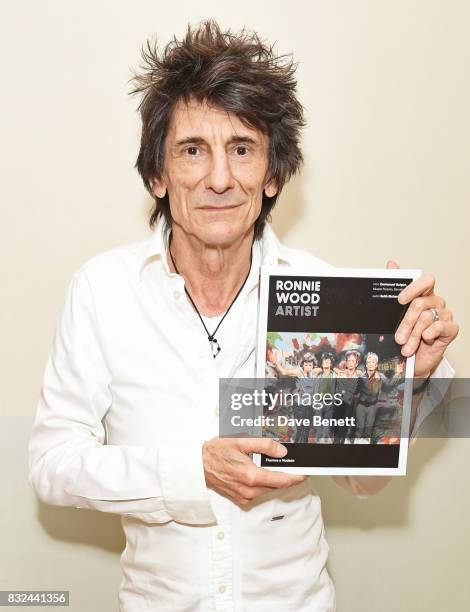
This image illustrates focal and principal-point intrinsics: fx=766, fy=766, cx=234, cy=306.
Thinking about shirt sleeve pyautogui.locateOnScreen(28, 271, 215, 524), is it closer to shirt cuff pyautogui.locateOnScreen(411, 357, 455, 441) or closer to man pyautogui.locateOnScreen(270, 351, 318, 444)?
man pyautogui.locateOnScreen(270, 351, 318, 444)

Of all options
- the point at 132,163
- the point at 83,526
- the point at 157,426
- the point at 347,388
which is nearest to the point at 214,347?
the point at 157,426

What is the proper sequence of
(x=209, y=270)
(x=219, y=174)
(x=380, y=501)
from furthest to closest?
(x=380, y=501) < (x=209, y=270) < (x=219, y=174)

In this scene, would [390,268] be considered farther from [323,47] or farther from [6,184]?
[6,184]

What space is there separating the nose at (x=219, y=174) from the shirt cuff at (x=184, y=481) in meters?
0.47

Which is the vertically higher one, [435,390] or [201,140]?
[201,140]

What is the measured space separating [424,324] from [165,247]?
21.0 inches

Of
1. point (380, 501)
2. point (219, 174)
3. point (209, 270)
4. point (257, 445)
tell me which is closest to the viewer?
point (257, 445)

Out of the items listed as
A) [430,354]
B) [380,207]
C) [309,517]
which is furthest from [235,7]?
[309,517]

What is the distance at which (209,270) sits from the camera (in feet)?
4.91

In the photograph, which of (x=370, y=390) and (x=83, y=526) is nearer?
(x=370, y=390)

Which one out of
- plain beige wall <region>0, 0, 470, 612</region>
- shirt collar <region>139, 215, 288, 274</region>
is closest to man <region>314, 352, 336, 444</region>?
shirt collar <region>139, 215, 288, 274</region>

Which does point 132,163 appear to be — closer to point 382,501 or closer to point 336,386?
point 336,386

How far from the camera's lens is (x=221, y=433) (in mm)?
1325

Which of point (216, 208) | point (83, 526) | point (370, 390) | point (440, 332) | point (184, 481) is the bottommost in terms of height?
point (83, 526)
